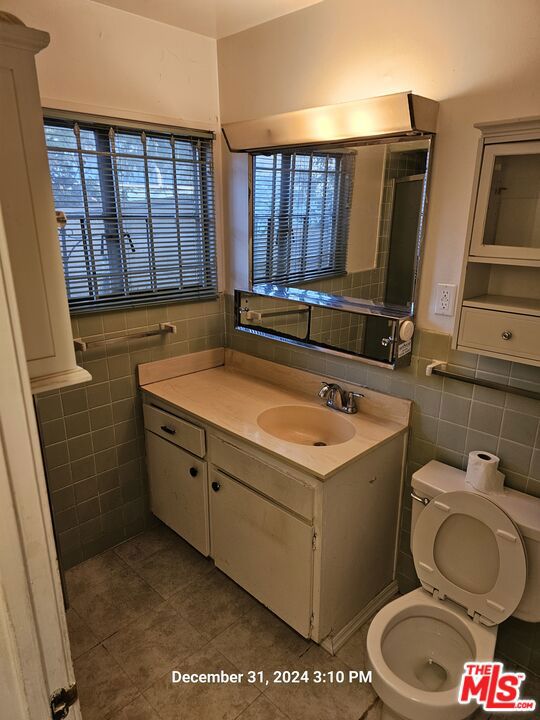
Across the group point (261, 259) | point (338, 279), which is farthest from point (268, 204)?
point (338, 279)

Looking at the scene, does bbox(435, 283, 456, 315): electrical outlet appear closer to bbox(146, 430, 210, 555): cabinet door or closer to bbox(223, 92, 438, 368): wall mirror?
bbox(223, 92, 438, 368): wall mirror

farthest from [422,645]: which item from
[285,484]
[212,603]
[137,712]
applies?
[137,712]

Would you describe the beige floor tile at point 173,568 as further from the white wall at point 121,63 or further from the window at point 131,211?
the white wall at point 121,63

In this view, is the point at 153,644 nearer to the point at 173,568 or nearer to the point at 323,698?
the point at 173,568

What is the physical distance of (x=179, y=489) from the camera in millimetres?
2221

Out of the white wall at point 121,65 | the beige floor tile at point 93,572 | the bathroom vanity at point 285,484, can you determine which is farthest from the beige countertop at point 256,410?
the white wall at point 121,65

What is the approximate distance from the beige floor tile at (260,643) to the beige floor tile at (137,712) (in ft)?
1.05

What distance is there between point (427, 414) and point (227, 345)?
1.19 metres

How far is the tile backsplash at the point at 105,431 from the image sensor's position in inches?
81.7

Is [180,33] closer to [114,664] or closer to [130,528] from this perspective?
[130,528]

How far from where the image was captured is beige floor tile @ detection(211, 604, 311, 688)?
1.79m

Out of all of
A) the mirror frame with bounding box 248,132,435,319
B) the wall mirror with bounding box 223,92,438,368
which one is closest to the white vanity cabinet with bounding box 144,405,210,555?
the wall mirror with bounding box 223,92,438,368

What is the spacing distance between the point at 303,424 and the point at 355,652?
36.7 inches

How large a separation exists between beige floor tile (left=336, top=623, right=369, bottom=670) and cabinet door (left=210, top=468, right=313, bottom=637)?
8.2 inches
